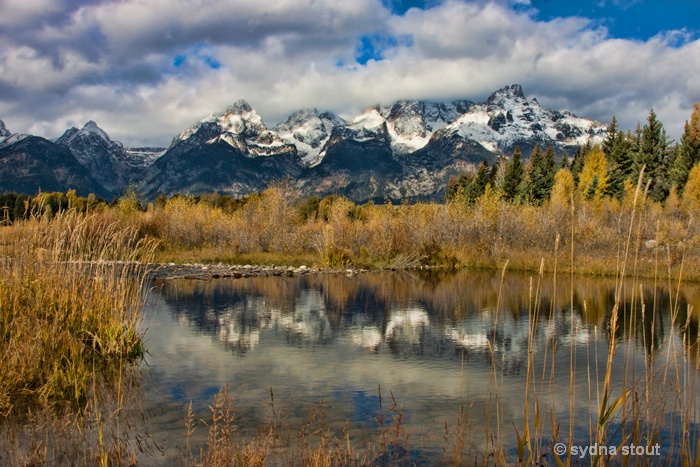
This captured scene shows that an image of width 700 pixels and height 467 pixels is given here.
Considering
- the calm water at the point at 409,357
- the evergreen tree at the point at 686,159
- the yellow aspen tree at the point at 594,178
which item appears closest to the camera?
the calm water at the point at 409,357

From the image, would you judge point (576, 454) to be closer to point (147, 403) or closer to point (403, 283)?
point (147, 403)

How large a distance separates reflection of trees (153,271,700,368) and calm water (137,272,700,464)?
0.06m

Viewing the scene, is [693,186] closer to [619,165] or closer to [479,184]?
[619,165]

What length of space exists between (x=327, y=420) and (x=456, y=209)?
91.7ft

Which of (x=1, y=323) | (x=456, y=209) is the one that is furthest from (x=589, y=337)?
(x=456, y=209)

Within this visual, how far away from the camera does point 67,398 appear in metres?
6.98

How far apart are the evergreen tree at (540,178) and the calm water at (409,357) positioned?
4776 cm

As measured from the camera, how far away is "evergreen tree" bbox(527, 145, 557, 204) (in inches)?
2587

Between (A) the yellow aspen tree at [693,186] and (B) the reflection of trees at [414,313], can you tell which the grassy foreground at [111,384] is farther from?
(A) the yellow aspen tree at [693,186]

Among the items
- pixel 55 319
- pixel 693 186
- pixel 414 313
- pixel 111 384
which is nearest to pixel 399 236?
pixel 414 313

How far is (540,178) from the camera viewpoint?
217ft

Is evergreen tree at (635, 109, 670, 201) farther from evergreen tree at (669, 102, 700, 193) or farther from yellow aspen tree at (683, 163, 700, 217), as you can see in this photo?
yellow aspen tree at (683, 163, 700, 217)

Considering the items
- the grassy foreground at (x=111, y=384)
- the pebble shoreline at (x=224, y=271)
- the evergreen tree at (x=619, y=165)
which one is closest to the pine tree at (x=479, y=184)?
the evergreen tree at (x=619, y=165)

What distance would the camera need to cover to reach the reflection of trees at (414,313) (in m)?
11.3
